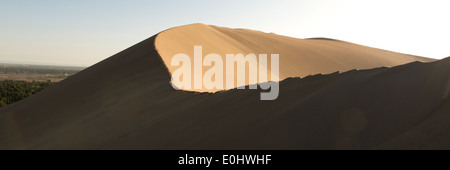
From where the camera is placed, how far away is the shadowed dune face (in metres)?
20.7

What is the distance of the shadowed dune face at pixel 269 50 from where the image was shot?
20.7 meters

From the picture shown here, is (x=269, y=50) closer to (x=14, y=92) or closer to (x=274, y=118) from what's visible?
(x=274, y=118)

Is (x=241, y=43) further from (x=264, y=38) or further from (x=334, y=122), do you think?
(x=334, y=122)

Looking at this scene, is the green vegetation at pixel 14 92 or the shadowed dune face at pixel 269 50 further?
the green vegetation at pixel 14 92

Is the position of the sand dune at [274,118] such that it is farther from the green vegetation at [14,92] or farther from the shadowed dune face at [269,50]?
the green vegetation at [14,92]

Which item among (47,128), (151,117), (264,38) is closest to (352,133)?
(151,117)

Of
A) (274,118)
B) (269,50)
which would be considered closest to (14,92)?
(269,50)

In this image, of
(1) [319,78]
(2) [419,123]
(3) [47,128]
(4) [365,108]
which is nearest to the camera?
(2) [419,123]

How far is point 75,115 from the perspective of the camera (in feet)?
38.2

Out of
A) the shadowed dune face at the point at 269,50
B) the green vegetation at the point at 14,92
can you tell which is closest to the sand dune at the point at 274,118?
the shadowed dune face at the point at 269,50

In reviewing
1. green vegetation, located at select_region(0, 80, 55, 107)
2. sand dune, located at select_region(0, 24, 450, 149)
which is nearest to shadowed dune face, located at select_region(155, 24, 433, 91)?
sand dune, located at select_region(0, 24, 450, 149)

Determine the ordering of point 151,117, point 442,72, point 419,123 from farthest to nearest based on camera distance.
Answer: point 151,117 < point 442,72 < point 419,123

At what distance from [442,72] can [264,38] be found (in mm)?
28373

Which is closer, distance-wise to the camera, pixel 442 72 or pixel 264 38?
pixel 442 72
